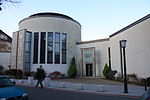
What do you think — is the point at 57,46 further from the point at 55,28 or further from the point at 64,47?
the point at 55,28

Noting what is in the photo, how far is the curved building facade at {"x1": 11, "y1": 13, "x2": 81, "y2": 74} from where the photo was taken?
32.5 metres

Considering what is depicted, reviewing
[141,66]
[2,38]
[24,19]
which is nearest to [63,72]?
[24,19]

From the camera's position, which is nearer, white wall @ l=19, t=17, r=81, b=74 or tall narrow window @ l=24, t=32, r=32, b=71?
tall narrow window @ l=24, t=32, r=32, b=71

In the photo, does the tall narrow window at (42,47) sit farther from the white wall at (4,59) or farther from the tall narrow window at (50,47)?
the white wall at (4,59)

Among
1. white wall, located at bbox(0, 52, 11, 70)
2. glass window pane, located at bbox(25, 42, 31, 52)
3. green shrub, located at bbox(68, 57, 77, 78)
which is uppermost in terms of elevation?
glass window pane, located at bbox(25, 42, 31, 52)

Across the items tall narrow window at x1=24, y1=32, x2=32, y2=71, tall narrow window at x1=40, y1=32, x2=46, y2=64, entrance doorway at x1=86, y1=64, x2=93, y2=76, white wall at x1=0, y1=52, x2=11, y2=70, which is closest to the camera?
tall narrow window at x1=24, y1=32, x2=32, y2=71

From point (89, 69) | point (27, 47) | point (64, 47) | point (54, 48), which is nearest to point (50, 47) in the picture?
point (54, 48)

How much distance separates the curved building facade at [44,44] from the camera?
3253 cm

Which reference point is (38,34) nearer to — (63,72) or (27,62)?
(27,62)

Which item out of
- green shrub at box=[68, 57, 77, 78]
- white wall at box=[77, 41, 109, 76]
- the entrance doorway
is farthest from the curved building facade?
white wall at box=[77, 41, 109, 76]

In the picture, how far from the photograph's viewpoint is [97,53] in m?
33.2

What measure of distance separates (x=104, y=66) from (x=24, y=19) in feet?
57.4

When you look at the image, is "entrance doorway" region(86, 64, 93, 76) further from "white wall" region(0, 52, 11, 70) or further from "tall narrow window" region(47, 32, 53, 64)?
"white wall" region(0, 52, 11, 70)

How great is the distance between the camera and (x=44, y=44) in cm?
3338
